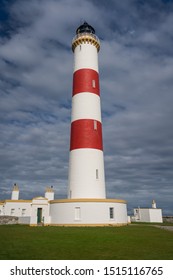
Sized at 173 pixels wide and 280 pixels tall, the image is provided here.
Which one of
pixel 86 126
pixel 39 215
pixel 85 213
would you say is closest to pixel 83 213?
pixel 85 213

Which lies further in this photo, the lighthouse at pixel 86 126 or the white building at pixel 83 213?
the lighthouse at pixel 86 126

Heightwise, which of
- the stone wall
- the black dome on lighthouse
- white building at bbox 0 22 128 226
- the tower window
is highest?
the black dome on lighthouse

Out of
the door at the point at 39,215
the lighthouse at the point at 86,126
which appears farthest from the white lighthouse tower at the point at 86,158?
the door at the point at 39,215

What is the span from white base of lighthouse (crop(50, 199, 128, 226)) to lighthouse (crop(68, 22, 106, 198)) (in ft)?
4.55

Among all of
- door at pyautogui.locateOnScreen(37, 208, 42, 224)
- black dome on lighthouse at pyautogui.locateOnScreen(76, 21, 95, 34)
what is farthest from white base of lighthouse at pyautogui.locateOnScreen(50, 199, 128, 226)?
black dome on lighthouse at pyautogui.locateOnScreen(76, 21, 95, 34)

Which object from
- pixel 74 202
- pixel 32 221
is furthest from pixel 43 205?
pixel 74 202

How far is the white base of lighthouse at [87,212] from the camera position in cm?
2287

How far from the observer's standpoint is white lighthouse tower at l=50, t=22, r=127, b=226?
23225mm

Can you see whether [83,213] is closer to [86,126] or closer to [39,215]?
[39,215]

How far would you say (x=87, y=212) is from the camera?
903 inches

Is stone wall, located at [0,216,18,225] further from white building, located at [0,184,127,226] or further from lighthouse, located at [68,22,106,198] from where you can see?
lighthouse, located at [68,22,106,198]

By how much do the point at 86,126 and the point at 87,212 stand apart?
871 cm

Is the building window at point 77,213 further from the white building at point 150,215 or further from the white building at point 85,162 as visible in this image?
the white building at point 150,215

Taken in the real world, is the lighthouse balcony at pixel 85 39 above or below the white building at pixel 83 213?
above
